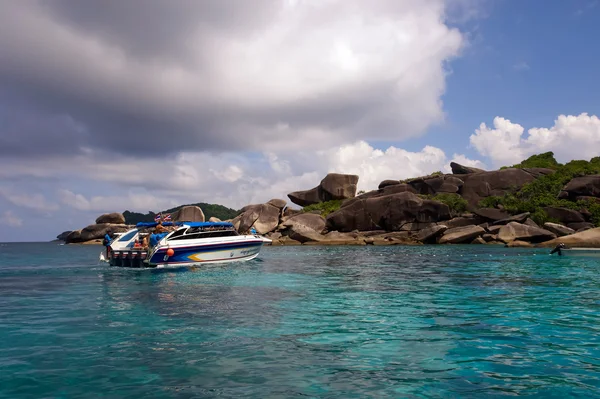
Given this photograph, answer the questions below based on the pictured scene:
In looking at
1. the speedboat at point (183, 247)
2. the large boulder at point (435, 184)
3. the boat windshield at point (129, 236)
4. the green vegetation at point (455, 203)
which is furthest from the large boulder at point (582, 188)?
the boat windshield at point (129, 236)

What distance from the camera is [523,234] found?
2051 inches

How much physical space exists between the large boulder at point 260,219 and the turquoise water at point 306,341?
175 feet

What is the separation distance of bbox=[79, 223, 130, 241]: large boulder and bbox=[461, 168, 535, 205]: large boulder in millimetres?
70257

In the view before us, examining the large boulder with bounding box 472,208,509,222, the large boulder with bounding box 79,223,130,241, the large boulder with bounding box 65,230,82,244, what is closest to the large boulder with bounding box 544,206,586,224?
the large boulder with bounding box 472,208,509,222

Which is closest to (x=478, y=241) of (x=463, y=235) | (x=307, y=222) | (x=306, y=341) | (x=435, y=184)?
(x=463, y=235)

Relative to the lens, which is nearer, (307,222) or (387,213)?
(387,213)

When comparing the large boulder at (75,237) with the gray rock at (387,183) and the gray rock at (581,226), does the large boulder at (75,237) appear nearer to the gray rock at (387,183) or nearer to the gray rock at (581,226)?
the gray rock at (387,183)

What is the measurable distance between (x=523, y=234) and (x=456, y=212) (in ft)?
60.9

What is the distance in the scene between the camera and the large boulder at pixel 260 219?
73.1 metres

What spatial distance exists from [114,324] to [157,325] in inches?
50.1

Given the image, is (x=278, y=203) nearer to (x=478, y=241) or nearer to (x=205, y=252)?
(x=478, y=241)

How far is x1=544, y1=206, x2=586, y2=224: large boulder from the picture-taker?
58.7 metres

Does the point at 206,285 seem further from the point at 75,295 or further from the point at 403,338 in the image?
the point at 403,338

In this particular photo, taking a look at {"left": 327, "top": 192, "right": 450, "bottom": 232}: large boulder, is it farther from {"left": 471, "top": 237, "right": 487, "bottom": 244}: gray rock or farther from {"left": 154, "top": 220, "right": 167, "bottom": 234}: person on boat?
{"left": 154, "top": 220, "right": 167, "bottom": 234}: person on boat
